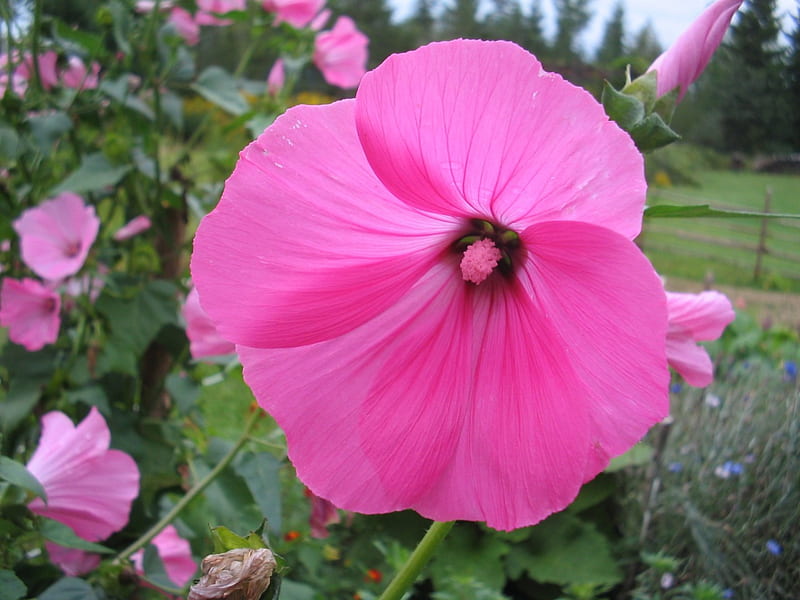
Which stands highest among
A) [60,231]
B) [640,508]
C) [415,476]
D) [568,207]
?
[568,207]

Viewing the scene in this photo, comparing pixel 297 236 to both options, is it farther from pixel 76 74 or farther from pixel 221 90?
pixel 76 74

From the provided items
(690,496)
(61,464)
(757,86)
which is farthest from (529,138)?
(690,496)

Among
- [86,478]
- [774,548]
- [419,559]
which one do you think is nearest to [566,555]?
[774,548]

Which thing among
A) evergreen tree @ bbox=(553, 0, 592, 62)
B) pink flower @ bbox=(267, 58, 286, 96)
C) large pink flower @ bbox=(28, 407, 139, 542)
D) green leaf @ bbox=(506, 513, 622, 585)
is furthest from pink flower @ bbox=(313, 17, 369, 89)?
evergreen tree @ bbox=(553, 0, 592, 62)

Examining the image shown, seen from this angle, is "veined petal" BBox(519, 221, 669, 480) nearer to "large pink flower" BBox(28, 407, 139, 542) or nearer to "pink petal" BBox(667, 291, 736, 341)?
"pink petal" BBox(667, 291, 736, 341)

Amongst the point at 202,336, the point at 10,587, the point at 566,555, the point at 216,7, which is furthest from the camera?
the point at 566,555

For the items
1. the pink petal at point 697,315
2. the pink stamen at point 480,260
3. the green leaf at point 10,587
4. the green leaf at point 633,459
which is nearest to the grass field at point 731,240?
the green leaf at point 633,459

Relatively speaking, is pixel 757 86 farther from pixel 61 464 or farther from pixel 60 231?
pixel 60 231
